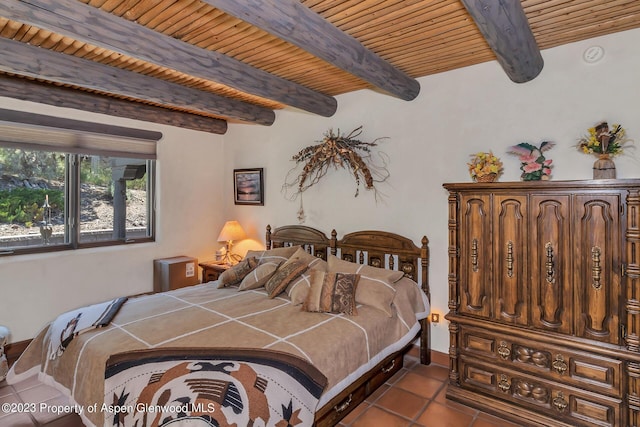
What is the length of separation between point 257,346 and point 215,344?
270 millimetres

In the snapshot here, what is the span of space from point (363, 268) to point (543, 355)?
4.82ft

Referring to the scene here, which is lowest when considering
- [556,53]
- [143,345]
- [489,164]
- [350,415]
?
[350,415]

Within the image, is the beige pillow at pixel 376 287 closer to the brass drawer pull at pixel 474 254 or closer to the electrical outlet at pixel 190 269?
the brass drawer pull at pixel 474 254

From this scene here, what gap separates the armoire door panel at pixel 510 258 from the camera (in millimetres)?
2400

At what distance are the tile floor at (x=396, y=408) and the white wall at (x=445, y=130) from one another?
527 mm

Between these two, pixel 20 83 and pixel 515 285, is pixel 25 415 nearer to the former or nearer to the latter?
pixel 20 83

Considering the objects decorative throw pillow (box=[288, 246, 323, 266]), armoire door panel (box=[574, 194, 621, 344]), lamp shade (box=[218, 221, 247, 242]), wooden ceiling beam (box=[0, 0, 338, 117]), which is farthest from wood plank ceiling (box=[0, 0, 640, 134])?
lamp shade (box=[218, 221, 247, 242])

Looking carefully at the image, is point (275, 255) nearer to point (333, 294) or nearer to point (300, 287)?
point (300, 287)

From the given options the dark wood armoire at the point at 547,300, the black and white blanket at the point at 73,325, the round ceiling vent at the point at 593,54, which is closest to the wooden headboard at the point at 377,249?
the dark wood armoire at the point at 547,300

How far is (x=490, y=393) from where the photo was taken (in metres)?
2.51

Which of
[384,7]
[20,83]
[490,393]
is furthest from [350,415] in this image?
[20,83]

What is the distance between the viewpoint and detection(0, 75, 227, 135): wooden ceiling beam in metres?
3.21

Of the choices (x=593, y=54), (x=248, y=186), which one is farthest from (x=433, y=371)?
(x=248, y=186)

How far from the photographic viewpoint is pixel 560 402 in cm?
224
